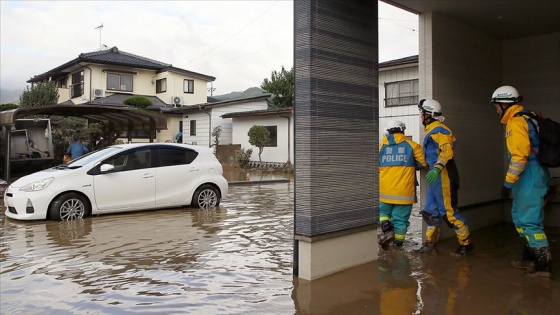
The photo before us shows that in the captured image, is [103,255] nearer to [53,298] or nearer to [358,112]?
[53,298]

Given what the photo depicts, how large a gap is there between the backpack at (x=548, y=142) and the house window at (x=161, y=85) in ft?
107

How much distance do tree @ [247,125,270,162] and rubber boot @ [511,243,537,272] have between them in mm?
19447

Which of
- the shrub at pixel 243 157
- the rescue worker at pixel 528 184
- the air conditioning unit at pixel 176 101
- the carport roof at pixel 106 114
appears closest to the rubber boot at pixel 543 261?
the rescue worker at pixel 528 184

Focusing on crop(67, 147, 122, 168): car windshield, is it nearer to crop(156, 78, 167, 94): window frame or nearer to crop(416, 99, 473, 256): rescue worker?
crop(416, 99, 473, 256): rescue worker

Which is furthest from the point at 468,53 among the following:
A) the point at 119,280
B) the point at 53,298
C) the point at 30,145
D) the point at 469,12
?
the point at 30,145

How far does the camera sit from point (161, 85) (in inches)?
1389

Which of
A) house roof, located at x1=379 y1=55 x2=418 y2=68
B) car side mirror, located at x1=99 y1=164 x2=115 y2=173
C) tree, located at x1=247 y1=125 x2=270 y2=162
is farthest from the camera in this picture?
tree, located at x1=247 y1=125 x2=270 y2=162

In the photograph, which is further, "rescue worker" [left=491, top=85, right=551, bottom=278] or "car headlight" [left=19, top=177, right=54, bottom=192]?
"car headlight" [left=19, top=177, right=54, bottom=192]

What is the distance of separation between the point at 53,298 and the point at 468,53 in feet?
20.6

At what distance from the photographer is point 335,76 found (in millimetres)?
4934

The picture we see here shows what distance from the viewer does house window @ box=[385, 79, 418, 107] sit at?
19.3 m

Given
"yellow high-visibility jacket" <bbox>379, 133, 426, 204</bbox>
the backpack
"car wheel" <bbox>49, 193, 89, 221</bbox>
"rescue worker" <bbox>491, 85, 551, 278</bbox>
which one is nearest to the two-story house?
"car wheel" <bbox>49, 193, 89, 221</bbox>

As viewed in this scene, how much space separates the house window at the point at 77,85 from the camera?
3322 centimetres

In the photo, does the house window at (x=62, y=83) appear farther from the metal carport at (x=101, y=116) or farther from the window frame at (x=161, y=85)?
the metal carport at (x=101, y=116)
